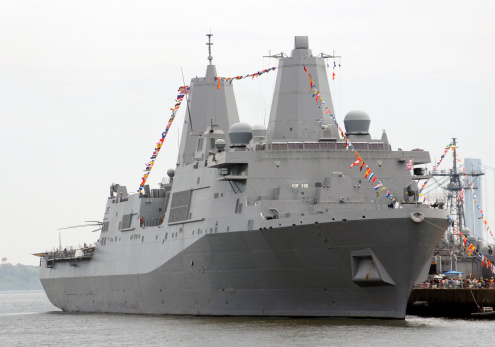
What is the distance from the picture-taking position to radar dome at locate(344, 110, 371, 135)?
135ft

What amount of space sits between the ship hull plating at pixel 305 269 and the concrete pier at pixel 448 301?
638cm

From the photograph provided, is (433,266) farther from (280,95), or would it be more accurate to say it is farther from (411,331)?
(411,331)

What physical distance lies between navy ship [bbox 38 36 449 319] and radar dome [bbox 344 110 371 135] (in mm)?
42

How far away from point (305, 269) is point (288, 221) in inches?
75.1

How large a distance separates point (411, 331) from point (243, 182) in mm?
9755

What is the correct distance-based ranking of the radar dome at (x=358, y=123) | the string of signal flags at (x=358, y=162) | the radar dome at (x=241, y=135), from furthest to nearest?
the radar dome at (x=358, y=123) → the radar dome at (x=241, y=135) → the string of signal flags at (x=358, y=162)

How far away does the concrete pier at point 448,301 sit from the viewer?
40.7 metres

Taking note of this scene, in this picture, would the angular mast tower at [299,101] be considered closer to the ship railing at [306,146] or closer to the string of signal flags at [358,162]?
the string of signal flags at [358,162]

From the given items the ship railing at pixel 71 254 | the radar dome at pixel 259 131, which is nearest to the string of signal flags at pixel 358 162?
the radar dome at pixel 259 131

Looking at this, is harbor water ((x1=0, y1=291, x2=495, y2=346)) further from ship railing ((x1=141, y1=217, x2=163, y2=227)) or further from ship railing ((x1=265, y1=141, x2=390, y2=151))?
ship railing ((x1=265, y1=141, x2=390, y2=151))

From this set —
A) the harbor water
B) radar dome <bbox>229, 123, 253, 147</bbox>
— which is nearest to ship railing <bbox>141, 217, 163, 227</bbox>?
the harbor water

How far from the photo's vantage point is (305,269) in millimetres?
36000

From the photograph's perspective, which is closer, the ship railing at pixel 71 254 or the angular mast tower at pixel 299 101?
the angular mast tower at pixel 299 101

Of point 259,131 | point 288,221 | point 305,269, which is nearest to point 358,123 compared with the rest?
point 259,131
